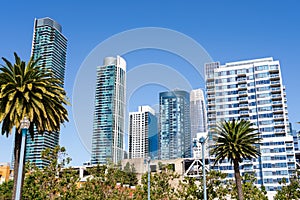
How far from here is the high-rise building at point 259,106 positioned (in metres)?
114

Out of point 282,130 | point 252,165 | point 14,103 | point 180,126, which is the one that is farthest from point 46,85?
point 282,130

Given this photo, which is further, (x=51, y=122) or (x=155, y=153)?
(x=155, y=153)

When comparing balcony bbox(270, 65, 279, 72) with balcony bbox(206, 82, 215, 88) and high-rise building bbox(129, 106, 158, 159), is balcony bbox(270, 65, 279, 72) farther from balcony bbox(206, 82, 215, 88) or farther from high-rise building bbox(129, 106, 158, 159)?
high-rise building bbox(129, 106, 158, 159)

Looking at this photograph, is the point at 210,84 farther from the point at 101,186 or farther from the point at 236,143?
the point at 236,143

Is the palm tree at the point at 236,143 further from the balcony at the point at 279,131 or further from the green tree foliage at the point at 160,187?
the balcony at the point at 279,131

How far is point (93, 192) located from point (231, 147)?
21962 mm

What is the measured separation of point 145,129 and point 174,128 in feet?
28.9

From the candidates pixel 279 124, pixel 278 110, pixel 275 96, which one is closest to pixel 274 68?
pixel 275 96

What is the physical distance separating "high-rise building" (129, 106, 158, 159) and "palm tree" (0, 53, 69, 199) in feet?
32.4

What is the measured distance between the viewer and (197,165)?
411 ft

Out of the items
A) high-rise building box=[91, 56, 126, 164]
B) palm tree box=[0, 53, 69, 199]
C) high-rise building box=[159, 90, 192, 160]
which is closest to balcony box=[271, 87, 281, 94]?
high-rise building box=[159, 90, 192, 160]

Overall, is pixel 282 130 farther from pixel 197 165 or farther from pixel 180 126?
pixel 180 126

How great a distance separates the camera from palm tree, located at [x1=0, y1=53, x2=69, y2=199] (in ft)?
96.0

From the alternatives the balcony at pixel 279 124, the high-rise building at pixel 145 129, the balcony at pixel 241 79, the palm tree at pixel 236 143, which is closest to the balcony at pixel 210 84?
the balcony at pixel 241 79
